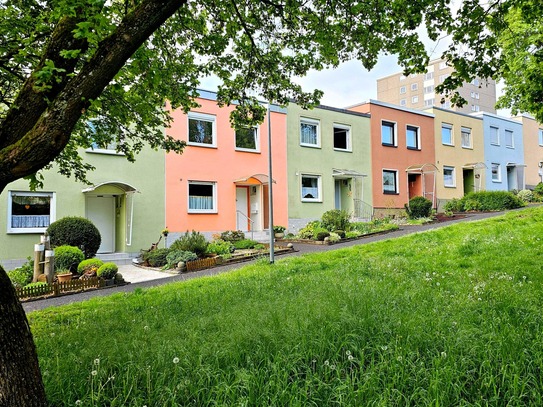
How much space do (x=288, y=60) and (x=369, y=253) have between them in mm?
5398

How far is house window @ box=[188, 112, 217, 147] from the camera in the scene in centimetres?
1678

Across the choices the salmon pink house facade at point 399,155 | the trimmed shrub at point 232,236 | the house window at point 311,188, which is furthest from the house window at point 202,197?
the salmon pink house facade at point 399,155

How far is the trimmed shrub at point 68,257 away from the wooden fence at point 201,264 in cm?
321

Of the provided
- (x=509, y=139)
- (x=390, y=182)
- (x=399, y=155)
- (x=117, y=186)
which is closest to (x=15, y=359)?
(x=117, y=186)

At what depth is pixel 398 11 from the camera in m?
5.17

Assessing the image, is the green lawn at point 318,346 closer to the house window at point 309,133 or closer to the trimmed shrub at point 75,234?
the trimmed shrub at point 75,234

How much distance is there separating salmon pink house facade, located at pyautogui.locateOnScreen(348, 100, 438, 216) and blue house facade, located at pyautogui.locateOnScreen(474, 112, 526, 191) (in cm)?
688

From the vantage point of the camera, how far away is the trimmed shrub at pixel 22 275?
10.2 m

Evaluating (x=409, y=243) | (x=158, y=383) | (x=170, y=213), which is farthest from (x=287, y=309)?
(x=170, y=213)

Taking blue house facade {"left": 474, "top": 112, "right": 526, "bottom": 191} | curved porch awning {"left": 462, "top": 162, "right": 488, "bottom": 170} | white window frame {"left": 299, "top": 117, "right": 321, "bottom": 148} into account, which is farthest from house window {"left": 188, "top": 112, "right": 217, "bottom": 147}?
blue house facade {"left": 474, "top": 112, "right": 526, "bottom": 191}

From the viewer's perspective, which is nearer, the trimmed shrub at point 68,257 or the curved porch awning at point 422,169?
the trimmed shrub at point 68,257

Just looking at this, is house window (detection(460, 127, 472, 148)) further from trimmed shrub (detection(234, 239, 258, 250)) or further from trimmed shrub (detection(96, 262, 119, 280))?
trimmed shrub (detection(96, 262, 119, 280))

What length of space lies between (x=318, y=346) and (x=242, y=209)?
1559 centimetres

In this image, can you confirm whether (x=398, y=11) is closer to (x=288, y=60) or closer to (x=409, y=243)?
(x=288, y=60)
